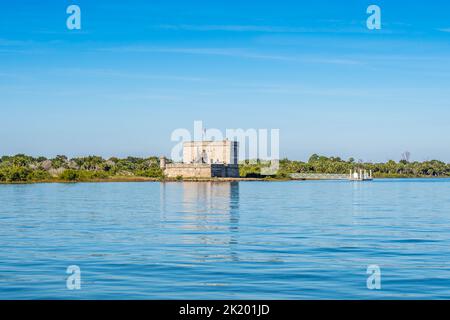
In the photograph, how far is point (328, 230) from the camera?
127 feet

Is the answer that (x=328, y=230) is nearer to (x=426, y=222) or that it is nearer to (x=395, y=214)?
(x=426, y=222)

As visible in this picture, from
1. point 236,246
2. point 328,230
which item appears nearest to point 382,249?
point 236,246

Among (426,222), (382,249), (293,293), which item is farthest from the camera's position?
(426,222)

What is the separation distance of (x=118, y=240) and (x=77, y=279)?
12.6 meters

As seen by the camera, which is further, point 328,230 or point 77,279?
point 328,230

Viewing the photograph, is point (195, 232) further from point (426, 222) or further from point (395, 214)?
point (395, 214)

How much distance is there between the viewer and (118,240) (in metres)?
33.3

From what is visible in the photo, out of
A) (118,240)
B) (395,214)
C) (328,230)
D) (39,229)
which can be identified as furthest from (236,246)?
(395,214)

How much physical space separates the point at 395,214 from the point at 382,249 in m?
23.7
